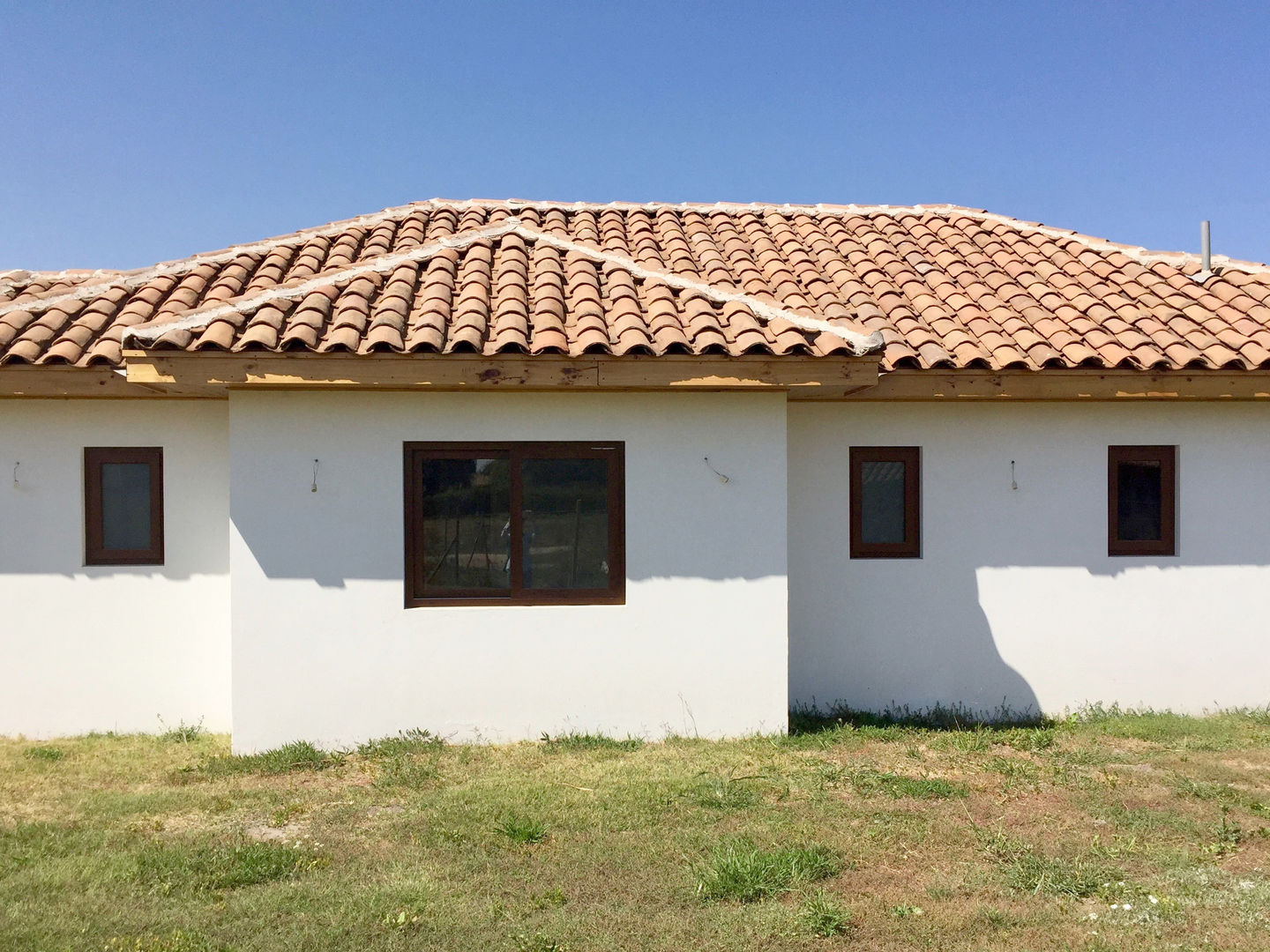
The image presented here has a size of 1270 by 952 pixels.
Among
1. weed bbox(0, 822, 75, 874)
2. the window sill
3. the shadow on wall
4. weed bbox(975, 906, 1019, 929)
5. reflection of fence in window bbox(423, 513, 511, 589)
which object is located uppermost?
reflection of fence in window bbox(423, 513, 511, 589)

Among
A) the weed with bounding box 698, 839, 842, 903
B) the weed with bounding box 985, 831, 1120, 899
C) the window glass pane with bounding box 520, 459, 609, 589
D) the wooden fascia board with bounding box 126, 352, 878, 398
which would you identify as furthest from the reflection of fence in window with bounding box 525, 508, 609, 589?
the weed with bounding box 985, 831, 1120, 899

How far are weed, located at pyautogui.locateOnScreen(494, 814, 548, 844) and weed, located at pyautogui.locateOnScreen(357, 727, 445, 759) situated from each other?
174 centimetres

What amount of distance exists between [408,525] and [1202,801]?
5.98 metres

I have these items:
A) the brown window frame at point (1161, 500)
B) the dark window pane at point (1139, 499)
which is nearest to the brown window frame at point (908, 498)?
the brown window frame at point (1161, 500)

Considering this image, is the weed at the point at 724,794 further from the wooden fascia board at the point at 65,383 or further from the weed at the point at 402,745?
the wooden fascia board at the point at 65,383

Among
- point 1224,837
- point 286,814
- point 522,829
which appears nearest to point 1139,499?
point 1224,837

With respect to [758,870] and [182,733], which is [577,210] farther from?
[758,870]

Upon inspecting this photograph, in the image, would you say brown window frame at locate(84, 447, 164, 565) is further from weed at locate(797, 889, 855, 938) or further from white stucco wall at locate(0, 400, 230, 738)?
weed at locate(797, 889, 855, 938)

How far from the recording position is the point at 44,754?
7516 millimetres

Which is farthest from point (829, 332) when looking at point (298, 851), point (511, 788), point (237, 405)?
point (298, 851)

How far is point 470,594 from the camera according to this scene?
7.57 m

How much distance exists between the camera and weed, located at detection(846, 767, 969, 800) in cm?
637

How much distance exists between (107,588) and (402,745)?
3.15m

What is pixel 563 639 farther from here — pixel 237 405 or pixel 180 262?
pixel 180 262
